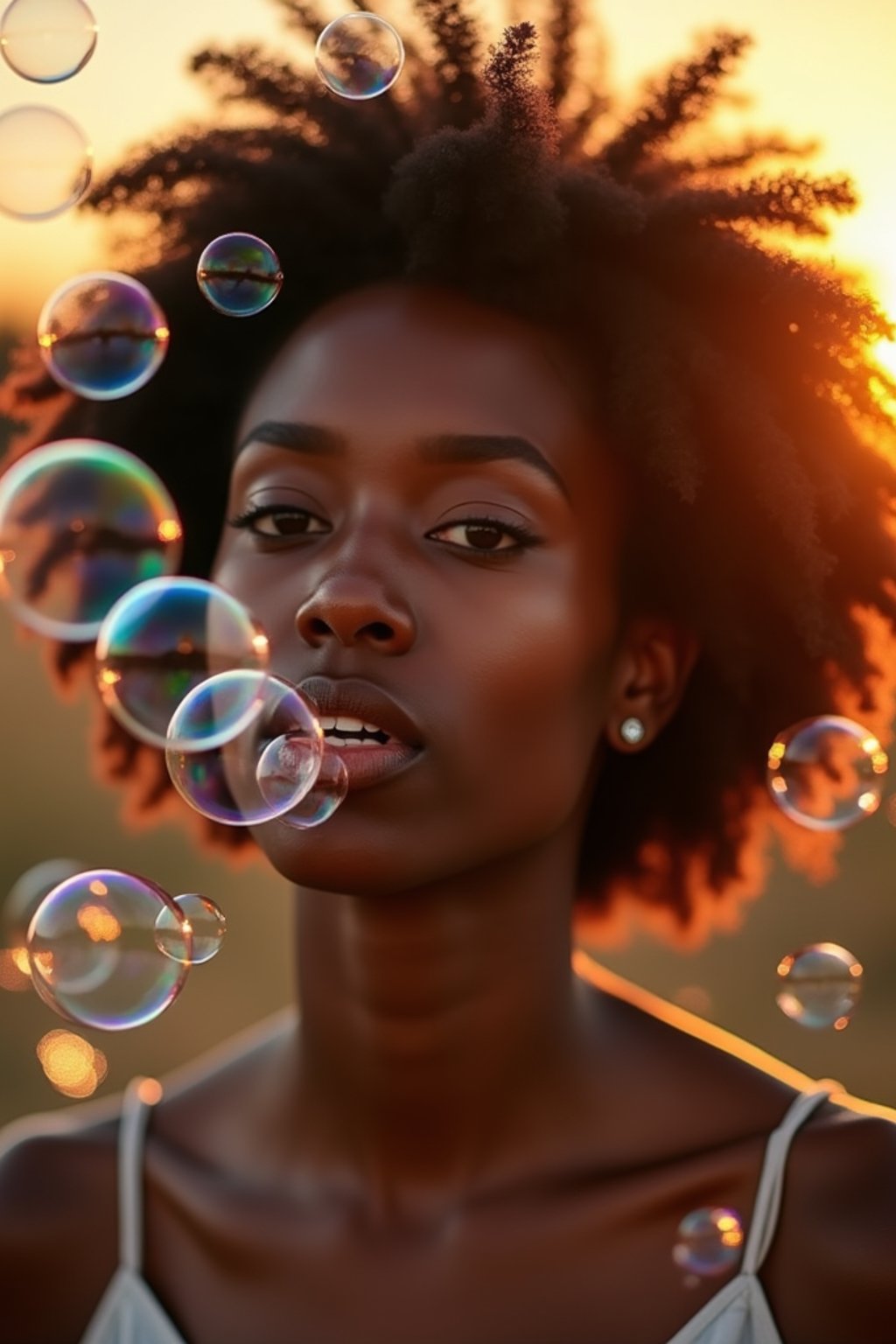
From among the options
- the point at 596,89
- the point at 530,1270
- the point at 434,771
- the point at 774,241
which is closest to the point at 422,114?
the point at 596,89

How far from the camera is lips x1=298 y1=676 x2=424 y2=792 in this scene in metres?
2.53

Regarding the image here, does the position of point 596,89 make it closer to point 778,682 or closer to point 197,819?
point 778,682

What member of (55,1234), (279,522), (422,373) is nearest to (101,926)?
(55,1234)

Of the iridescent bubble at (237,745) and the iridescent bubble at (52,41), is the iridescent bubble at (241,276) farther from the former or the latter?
the iridescent bubble at (237,745)

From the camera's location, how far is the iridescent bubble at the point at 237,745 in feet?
8.31

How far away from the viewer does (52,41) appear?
3080mm

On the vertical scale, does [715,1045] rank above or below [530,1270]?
above

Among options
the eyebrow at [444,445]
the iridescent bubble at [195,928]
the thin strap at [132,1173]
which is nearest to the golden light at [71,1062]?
the thin strap at [132,1173]

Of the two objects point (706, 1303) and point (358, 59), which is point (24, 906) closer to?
point (706, 1303)

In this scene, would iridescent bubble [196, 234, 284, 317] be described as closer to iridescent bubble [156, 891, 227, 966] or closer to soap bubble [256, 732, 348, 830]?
soap bubble [256, 732, 348, 830]

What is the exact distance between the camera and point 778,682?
3.18 metres

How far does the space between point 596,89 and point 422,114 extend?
0.27 m

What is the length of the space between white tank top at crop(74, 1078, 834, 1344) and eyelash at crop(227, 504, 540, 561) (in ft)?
2.74

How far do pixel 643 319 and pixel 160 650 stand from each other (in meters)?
0.80
